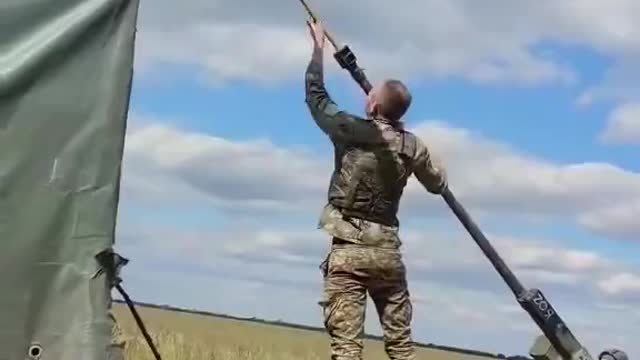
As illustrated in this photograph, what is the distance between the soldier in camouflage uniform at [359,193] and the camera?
28.0ft

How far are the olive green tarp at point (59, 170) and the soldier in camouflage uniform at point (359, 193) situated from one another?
2.37 meters

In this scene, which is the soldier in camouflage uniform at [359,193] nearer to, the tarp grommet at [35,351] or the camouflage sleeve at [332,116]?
the camouflage sleeve at [332,116]

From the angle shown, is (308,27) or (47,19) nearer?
(47,19)

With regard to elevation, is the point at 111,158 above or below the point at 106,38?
below

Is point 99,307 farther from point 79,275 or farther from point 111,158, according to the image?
point 111,158

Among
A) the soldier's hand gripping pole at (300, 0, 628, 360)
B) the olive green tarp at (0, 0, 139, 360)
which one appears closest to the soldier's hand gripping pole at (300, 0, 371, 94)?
the soldier's hand gripping pole at (300, 0, 628, 360)

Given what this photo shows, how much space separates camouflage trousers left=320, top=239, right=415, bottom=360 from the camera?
860 centimetres

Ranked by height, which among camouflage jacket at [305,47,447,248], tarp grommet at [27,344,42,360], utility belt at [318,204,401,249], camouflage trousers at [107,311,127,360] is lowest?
tarp grommet at [27,344,42,360]

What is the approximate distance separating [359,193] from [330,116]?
20.5 inches

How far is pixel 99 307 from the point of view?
20.4ft

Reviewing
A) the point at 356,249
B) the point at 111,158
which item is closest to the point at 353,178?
the point at 356,249

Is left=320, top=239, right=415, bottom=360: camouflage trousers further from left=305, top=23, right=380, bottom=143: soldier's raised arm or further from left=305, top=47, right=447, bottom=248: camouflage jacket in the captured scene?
left=305, top=23, right=380, bottom=143: soldier's raised arm

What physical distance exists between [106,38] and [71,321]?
1.31 meters

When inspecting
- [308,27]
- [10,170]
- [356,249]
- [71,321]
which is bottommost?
[71,321]
